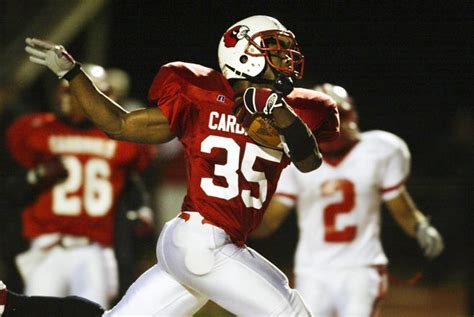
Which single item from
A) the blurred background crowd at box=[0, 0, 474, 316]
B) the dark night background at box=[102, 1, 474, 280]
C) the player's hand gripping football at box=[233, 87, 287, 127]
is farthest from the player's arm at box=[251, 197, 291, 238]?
the dark night background at box=[102, 1, 474, 280]

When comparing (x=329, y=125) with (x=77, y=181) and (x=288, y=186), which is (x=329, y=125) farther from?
(x=77, y=181)

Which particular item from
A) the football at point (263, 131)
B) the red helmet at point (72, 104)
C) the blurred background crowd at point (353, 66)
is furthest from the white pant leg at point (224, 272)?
the blurred background crowd at point (353, 66)

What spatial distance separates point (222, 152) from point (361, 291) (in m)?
1.62

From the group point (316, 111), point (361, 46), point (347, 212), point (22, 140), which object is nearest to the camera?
point (316, 111)

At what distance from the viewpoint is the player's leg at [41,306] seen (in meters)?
3.69

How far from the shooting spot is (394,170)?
4988 millimetres

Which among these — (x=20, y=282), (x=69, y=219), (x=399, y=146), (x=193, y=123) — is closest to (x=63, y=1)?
(x=20, y=282)

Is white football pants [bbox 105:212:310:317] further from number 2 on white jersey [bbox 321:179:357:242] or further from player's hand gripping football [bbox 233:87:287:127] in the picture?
number 2 on white jersey [bbox 321:179:357:242]

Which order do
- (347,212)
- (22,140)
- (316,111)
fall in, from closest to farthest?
(316,111), (347,212), (22,140)

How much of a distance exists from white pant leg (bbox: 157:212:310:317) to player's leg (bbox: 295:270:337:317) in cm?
151

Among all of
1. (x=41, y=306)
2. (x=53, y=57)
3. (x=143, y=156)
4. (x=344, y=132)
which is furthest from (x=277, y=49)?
(x=143, y=156)

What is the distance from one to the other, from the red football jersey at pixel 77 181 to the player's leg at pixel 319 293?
104 centimetres

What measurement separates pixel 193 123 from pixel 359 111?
7.85m

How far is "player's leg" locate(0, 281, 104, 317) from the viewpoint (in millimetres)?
3688
